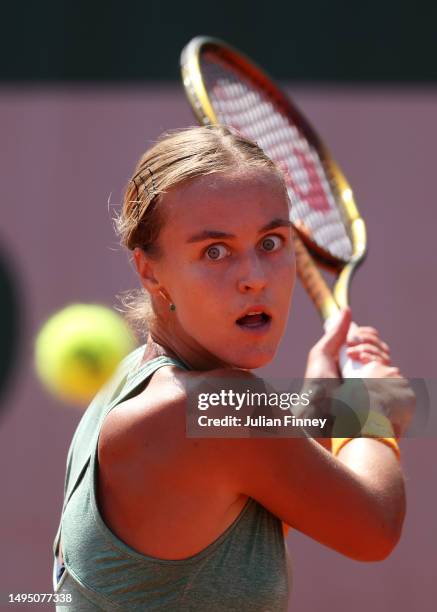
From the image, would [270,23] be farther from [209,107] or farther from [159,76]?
[209,107]

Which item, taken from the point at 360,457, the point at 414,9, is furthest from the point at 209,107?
the point at 414,9

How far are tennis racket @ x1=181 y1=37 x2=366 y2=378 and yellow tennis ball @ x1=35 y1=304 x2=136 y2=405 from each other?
468 millimetres

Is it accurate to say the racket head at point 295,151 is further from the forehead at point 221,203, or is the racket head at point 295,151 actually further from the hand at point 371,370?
the forehead at point 221,203

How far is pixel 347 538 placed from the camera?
116 centimetres

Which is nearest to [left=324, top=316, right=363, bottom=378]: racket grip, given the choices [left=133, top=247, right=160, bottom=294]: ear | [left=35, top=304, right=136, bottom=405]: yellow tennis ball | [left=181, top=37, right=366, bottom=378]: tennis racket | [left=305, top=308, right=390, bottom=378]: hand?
[left=305, top=308, right=390, bottom=378]: hand

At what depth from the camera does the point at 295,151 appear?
2.31m

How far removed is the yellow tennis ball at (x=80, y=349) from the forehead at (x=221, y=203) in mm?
1129

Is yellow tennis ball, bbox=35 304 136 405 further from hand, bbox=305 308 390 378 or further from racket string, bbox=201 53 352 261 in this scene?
hand, bbox=305 308 390 378

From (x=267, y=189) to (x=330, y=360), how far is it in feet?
1.80

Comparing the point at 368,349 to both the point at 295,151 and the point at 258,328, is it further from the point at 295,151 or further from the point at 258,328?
the point at 295,151

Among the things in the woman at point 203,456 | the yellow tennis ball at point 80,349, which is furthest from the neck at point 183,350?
the yellow tennis ball at point 80,349

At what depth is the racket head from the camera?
2135 millimetres

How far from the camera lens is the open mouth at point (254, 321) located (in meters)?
1.20

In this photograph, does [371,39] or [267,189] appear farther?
[371,39]
